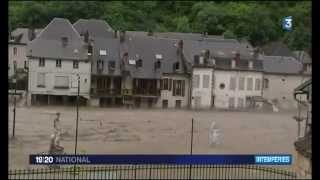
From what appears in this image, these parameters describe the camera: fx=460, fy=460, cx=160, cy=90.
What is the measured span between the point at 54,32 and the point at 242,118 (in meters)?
1.11

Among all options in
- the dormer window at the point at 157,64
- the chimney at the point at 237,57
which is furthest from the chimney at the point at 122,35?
the chimney at the point at 237,57

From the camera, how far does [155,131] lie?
96.4 inches

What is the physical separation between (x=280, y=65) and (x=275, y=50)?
0.19m

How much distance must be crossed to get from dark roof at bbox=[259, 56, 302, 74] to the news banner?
1.49 feet

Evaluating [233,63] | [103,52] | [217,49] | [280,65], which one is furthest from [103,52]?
[280,65]

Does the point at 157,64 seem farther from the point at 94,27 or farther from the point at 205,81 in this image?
the point at 94,27

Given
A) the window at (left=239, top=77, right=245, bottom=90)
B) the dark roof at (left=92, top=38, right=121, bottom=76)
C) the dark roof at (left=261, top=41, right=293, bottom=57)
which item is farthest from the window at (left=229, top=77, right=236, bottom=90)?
the dark roof at (left=92, top=38, right=121, bottom=76)

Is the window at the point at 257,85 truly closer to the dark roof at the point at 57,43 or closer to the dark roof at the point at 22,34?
the dark roof at the point at 57,43

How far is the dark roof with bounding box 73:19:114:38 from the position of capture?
7.13 feet

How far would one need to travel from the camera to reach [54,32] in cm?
222

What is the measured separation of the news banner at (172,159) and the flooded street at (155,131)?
0.04 metres
